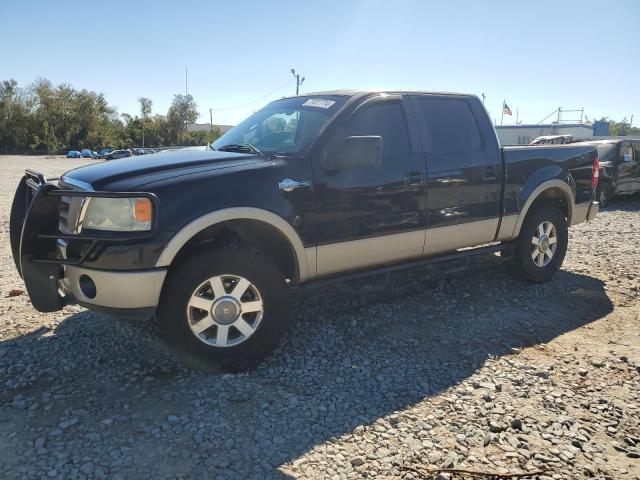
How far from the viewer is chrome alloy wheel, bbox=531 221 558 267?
5.41 meters

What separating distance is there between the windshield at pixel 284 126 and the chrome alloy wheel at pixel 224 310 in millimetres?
1130

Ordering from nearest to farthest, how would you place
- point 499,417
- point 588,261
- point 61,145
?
point 499,417 → point 588,261 → point 61,145

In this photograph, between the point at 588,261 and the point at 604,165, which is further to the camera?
the point at 604,165

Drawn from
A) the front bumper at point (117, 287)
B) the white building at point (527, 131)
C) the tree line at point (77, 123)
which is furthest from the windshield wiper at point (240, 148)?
the tree line at point (77, 123)

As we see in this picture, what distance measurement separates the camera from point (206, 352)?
10.8 ft

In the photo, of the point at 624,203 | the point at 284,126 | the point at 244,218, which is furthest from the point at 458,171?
the point at 624,203

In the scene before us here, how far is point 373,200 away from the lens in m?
3.97

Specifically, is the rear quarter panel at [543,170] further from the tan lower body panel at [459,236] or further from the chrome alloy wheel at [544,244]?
the chrome alloy wheel at [544,244]

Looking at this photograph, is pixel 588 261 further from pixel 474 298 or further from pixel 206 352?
pixel 206 352

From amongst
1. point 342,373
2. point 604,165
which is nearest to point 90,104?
point 604,165

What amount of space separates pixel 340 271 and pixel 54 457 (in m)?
2.29

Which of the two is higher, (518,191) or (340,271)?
(518,191)

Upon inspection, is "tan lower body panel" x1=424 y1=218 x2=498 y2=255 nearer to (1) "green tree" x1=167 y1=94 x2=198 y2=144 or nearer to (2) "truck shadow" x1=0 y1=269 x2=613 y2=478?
(2) "truck shadow" x1=0 y1=269 x2=613 y2=478

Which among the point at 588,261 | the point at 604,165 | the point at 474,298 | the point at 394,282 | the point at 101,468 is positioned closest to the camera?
the point at 101,468
